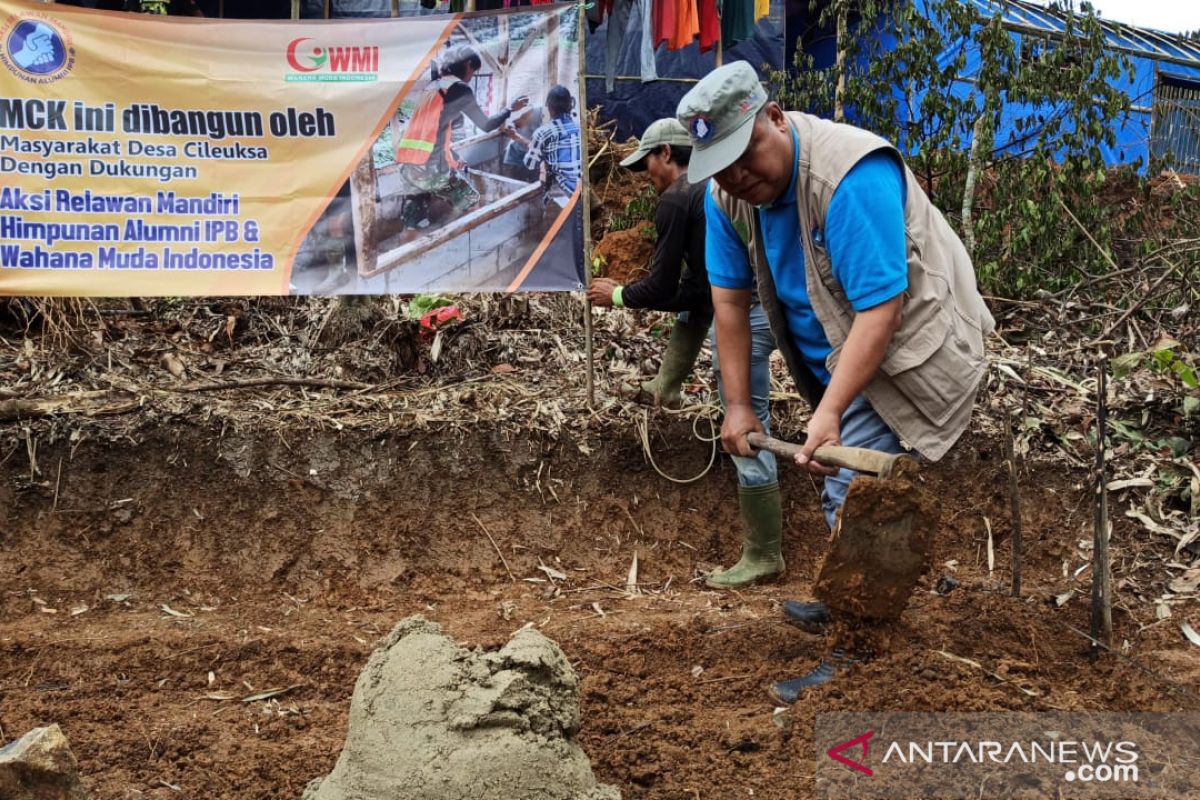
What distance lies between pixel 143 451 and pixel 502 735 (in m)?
3.61

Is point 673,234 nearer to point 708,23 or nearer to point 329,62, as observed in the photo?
point 329,62

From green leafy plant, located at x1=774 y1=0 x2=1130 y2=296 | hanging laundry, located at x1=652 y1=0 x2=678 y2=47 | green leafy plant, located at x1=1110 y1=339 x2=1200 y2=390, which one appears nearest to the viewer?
green leafy plant, located at x1=1110 y1=339 x2=1200 y2=390

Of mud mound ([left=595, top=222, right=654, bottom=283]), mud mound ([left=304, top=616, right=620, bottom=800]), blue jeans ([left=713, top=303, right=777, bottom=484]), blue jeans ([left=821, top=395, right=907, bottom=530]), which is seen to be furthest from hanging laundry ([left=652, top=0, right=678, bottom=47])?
mud mound ([left=304, top=616, right=620, bottom=800])

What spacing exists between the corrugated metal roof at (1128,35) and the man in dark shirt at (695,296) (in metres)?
7.59

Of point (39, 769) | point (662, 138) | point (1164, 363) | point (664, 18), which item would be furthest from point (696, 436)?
point (664, 18)

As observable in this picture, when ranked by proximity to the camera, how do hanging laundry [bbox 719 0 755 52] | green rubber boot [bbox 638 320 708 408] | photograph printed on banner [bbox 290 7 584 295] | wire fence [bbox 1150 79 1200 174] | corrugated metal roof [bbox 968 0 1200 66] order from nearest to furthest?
1. green rubber boot [bbox 638 320 708 408]
2. photograph printed on banner [bbox 290 7 584 295]
3. hanging laundry [bbox 719 0 755 52]
4. wire fence [bbox 1150 79 1200 174]
5. corrugated metal roof [bbox 968 0 1200 66]

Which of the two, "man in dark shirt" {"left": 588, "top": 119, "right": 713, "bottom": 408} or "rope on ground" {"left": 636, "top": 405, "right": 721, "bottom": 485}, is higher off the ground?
"man in dark shirt" {"left": 588, "top": 119, "right": 713, "bottom": 408}

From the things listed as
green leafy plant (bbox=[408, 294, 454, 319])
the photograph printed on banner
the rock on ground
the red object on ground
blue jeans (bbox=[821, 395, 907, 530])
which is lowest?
the rock on ground

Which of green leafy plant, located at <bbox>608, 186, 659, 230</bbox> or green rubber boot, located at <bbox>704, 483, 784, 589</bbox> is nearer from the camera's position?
green rubber boot, located at <bbox>704, 483, 784, 589</bbox>

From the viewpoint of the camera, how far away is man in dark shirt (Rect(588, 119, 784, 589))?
15.6 ft

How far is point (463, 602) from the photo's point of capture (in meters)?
5.18

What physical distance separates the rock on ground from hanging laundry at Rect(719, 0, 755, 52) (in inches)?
300

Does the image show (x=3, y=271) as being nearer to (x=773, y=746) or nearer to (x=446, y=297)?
(x=446, y=297)

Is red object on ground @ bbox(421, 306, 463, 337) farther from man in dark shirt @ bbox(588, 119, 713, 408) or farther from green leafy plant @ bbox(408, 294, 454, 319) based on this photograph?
man in dark shirt @ bbox(588, 119, 713, 408)
